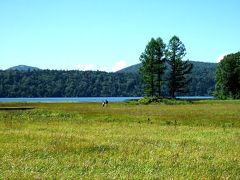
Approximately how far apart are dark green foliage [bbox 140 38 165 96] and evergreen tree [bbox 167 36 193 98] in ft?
8.96

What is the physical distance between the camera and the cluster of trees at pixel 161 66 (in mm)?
116688

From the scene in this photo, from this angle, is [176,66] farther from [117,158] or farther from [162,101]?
[117,158]

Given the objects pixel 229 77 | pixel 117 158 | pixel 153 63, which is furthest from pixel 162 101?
pixel 117 158

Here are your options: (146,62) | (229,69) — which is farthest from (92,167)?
(229,69)

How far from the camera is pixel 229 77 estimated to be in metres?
138

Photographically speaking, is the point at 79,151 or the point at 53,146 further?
the point at 53,146

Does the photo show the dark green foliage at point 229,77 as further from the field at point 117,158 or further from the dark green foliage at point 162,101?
the field at point 117,158

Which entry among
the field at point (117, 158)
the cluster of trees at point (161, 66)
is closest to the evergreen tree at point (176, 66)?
the cluster of trees at point (161, 66)

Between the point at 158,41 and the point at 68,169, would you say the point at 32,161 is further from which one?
the point at 158,41

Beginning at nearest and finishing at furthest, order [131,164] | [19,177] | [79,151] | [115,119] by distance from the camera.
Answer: [19,177], [131,164], [79,151], [115,119]

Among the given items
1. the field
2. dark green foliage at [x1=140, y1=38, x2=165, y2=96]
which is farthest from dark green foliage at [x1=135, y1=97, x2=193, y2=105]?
the field

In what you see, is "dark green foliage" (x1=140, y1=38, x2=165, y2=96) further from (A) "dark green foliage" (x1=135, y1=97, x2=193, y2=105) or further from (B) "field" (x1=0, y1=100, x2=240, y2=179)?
(B) "field" (x1=0, y1=100, x2=240, y2=179)

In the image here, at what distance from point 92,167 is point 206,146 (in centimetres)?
964

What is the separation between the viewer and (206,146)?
24547 mm
